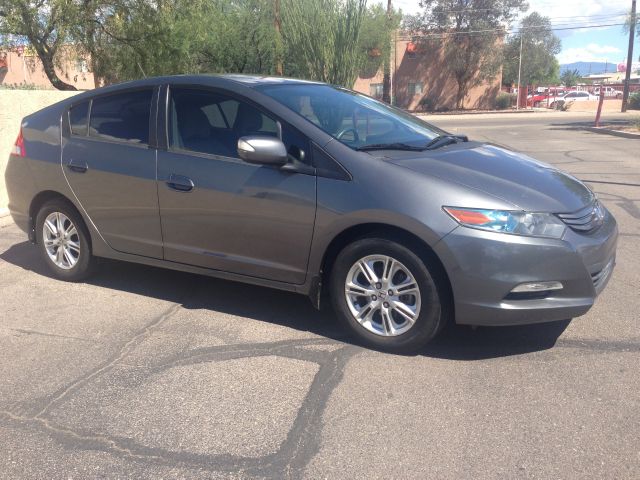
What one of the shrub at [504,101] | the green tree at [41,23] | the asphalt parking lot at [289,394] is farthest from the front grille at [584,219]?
the shrub at [504,101]

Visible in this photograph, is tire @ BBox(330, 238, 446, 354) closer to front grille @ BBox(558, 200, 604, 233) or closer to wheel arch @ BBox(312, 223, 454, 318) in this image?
wheel arch @ BBox(312, 223, 454, 318)

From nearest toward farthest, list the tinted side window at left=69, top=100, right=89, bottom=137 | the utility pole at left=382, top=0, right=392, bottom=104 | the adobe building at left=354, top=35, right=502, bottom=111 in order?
the tinted side window at left=69, top=100, right=89, bottom=137, the utility pole at left=382, top=0, right=392, bottom=104, the adobe building at left=354, top=35, right=502, bottom=111

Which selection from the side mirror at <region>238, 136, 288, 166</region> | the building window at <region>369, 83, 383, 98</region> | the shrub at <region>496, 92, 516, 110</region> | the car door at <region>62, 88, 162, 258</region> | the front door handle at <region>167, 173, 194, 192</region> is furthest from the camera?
the building window at <region>369, 83, 383, 98</region>

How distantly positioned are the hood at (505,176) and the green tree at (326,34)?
16514 mm

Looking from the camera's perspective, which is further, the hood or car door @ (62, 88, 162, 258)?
car door @ (62, 88, 162, 258)

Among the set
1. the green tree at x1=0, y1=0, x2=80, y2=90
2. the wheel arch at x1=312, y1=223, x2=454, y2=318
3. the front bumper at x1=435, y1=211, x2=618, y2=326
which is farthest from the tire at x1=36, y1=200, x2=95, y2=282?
the green tree at x1=0, y1=0, x2=80, y2=90

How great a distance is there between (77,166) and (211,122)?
1.30 m

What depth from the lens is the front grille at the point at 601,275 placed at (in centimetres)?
390

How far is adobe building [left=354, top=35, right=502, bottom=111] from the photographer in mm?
53438

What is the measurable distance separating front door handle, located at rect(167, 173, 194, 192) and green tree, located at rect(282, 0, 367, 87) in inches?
644

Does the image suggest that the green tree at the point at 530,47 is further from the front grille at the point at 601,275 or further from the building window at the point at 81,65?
the front grille at the point at 601,275

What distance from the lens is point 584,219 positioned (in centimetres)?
397

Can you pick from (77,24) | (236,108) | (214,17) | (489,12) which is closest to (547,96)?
(489,12)

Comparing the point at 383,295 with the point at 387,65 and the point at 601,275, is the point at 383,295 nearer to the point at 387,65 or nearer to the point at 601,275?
the point at 601,275
